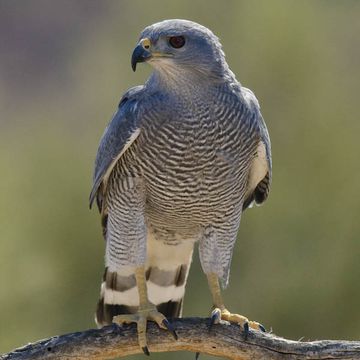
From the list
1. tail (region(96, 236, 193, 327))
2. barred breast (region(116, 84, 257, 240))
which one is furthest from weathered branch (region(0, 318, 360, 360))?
tail (region(96, 236, 193, 327))

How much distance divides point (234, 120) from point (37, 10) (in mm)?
25529

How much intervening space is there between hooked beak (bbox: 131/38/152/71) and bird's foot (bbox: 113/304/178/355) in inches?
68.0

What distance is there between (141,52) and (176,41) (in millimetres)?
272

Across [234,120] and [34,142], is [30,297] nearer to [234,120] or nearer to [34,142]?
[34,142]

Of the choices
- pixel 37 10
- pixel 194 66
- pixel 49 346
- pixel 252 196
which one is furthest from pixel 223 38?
pixel 37 10

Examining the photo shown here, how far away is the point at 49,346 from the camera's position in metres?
7.51

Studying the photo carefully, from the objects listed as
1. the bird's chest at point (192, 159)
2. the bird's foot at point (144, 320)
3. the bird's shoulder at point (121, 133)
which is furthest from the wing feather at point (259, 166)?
the bird's foot at point (144, 320)

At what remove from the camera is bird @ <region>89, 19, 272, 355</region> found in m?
7.88

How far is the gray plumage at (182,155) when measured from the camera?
26.0 feet

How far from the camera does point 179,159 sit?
8.08m

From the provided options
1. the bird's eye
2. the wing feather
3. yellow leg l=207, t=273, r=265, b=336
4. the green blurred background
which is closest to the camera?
the bird's eye

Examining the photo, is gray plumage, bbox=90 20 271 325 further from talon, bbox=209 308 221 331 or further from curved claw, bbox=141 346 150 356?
curved claw, bbox=141 346 150 356

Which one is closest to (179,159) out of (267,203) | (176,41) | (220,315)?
(176,41)

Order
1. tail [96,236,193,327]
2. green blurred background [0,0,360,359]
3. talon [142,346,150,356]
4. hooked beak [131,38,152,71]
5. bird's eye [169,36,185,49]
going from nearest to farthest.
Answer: hooked beak [131,38,152,71] < bird's eye [169,36,185,49] < talon [142,346,150,356] < tail [96,236,193,327] < green blurred background [0,0,360,359]
